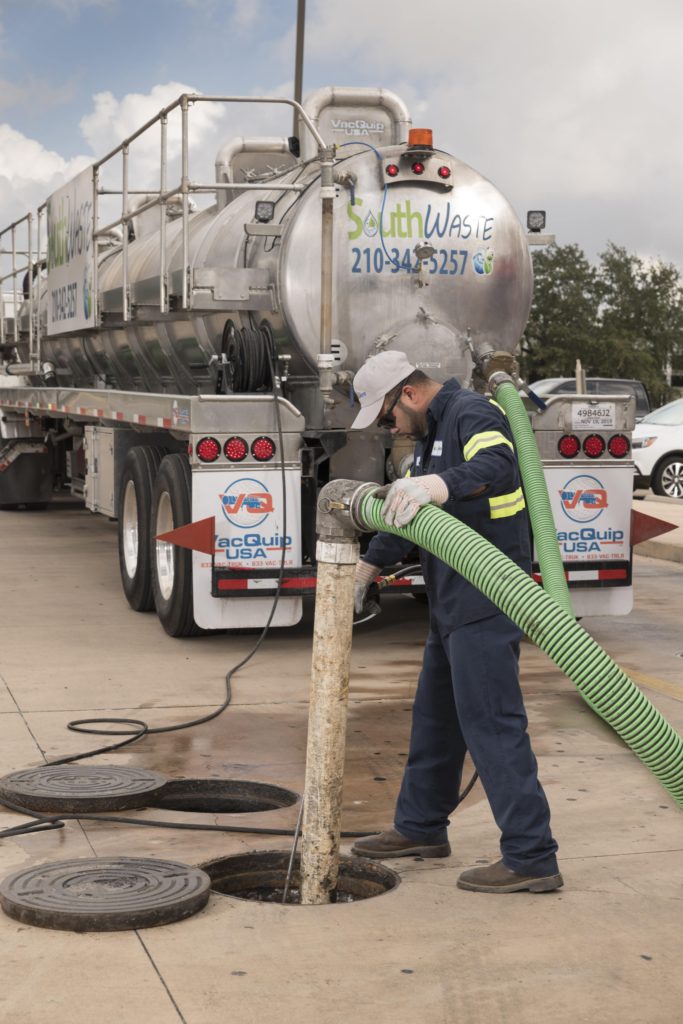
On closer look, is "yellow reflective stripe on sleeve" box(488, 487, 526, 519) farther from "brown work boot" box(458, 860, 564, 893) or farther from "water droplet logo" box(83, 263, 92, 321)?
"water droplet logo" box(83, 263, 92, 321)

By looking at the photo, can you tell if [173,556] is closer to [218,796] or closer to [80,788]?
[218,796]

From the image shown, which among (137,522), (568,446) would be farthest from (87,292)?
(568,446)

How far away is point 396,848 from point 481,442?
1.52 m

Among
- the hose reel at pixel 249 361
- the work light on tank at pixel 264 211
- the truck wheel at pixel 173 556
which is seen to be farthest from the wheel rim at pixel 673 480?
the work light on tank at pixel 264 211

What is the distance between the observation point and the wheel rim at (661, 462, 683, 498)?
2228cm

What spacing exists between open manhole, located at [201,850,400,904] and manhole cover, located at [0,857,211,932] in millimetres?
177

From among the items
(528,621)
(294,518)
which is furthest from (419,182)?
(528,621)

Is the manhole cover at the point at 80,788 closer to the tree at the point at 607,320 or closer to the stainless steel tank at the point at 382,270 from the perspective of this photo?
the stainless steel tank at the point at 382,270

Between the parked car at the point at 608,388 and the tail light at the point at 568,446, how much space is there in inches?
684

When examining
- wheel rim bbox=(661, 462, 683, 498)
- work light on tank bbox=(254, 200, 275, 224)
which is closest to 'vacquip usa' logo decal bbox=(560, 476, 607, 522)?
work light on tank bbox=(254, 200, 275, 224)

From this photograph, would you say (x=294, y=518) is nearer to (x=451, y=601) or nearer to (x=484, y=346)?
(x=484, y=346)

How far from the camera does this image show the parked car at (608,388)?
92.2ft

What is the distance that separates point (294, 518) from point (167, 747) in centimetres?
242

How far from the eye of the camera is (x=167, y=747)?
721cm
